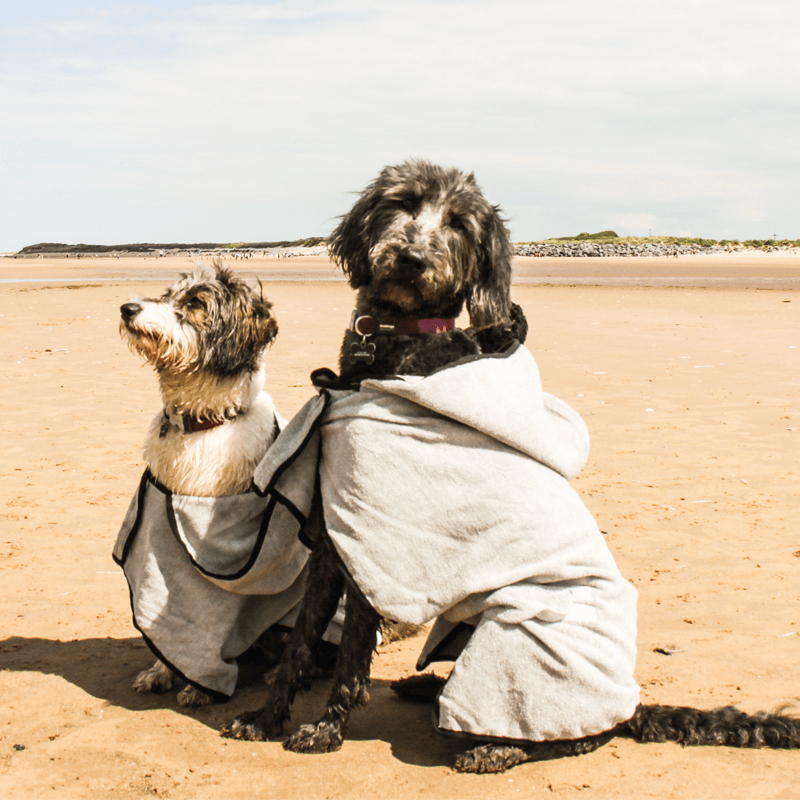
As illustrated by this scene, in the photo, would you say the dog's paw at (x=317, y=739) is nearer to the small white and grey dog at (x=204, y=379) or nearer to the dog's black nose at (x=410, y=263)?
the small white and grey dog at (x=204, y=379)

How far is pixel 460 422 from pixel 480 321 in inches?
20.6

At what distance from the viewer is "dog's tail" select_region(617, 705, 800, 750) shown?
338 cm

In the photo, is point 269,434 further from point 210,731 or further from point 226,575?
point 210,731

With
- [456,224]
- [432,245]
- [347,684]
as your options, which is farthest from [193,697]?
[456,224]

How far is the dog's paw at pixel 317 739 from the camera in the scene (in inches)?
140

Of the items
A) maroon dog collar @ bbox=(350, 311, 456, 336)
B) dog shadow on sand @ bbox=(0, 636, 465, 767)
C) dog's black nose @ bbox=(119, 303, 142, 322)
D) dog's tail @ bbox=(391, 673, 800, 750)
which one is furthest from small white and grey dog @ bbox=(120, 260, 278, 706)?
dog's tail @ bbox=(391, 673, 800, 750)

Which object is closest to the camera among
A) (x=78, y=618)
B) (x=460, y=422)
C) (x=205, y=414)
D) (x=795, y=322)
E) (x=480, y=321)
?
(x=460, y=422)

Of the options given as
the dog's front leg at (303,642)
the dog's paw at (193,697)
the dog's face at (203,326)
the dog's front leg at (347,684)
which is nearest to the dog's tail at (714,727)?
the dog's front leg at (347,684)

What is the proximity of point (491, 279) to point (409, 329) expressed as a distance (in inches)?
16.7

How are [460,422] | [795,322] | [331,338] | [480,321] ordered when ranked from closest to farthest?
[460,422] < [480,321] < [331,338] < [795,322]

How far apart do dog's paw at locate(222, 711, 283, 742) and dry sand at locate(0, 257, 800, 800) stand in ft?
0.17

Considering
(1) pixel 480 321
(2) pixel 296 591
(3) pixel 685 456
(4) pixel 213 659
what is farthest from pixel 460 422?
(3) pixel 685 456

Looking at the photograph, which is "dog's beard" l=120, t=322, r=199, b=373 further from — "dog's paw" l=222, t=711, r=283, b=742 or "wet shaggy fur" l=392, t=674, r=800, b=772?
"wet shaggy fur" l=392, t=674, r=800, b=772

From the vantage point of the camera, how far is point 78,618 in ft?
15.7
